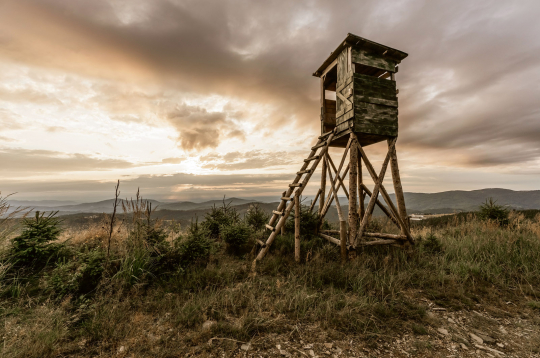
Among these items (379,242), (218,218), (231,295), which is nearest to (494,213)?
(379,242)

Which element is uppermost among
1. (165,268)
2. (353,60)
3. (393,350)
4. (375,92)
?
(353,60)

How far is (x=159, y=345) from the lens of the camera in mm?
3045

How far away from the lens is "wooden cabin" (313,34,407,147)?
22.6 ft

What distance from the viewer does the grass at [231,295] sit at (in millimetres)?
3164

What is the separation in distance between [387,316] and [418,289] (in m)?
1.77

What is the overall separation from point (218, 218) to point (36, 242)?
4747mm

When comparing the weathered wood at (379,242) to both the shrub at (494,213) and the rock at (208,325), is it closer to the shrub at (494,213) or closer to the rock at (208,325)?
the rock at (208,325)

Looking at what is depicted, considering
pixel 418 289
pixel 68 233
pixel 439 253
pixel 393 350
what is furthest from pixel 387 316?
pixel 68 233

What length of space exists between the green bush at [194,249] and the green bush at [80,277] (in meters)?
1.64

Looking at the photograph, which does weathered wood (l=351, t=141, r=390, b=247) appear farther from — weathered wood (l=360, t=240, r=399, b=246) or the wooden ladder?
the wooden ladder

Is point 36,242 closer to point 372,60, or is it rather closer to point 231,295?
point 231,295

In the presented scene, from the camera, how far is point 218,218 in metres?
8.18

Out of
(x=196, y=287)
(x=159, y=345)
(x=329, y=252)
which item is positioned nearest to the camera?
(x=159, y=345)

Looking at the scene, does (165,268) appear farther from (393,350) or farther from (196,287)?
(393,350)
